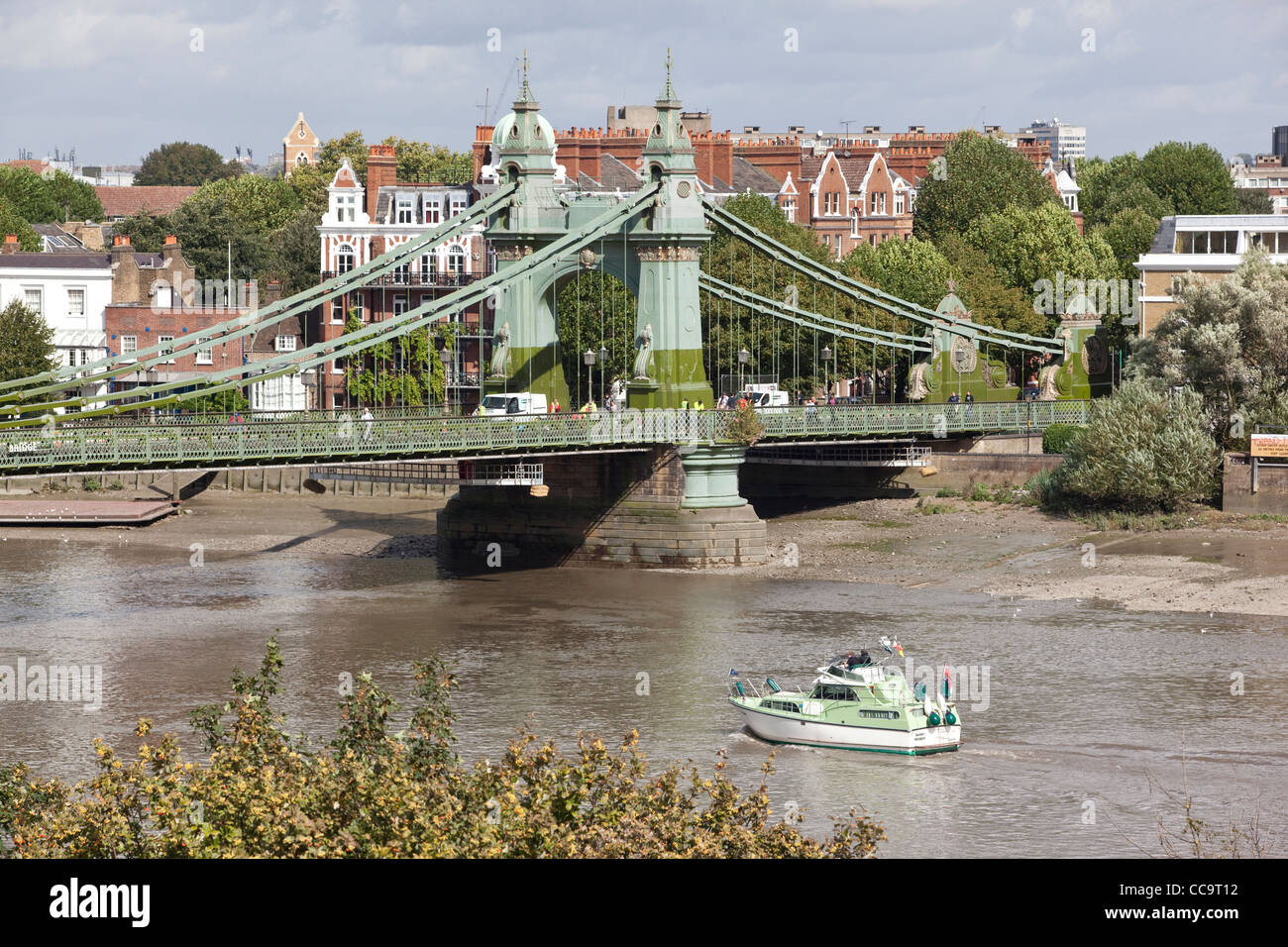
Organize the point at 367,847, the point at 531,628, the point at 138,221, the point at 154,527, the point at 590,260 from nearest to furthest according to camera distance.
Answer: the point at 367,847 → the point at 531,628 → the point at 590,260 → the point at 154,527 → the point at 138,221

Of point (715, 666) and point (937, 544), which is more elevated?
point (937, 544)

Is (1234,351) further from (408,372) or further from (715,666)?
(408,372)

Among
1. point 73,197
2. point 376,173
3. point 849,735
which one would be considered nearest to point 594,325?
point 376,173

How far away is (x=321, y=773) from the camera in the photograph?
18.1m

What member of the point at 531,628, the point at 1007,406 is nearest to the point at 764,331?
the point at 1007,406

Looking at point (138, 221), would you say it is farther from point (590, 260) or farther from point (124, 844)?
point (124, 844)

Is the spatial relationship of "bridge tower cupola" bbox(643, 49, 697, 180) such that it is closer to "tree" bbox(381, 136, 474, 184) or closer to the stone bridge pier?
the stone bridge pier

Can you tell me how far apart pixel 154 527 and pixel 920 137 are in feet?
281

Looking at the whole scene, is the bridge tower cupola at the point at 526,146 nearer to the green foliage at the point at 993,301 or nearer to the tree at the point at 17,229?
the green foliage at the point at 993,301

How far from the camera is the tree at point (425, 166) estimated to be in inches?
6481

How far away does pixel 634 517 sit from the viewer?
2381 inches

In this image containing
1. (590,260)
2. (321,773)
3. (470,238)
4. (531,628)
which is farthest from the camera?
(470,238)

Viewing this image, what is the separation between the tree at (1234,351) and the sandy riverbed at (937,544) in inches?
206

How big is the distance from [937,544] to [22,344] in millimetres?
44965
